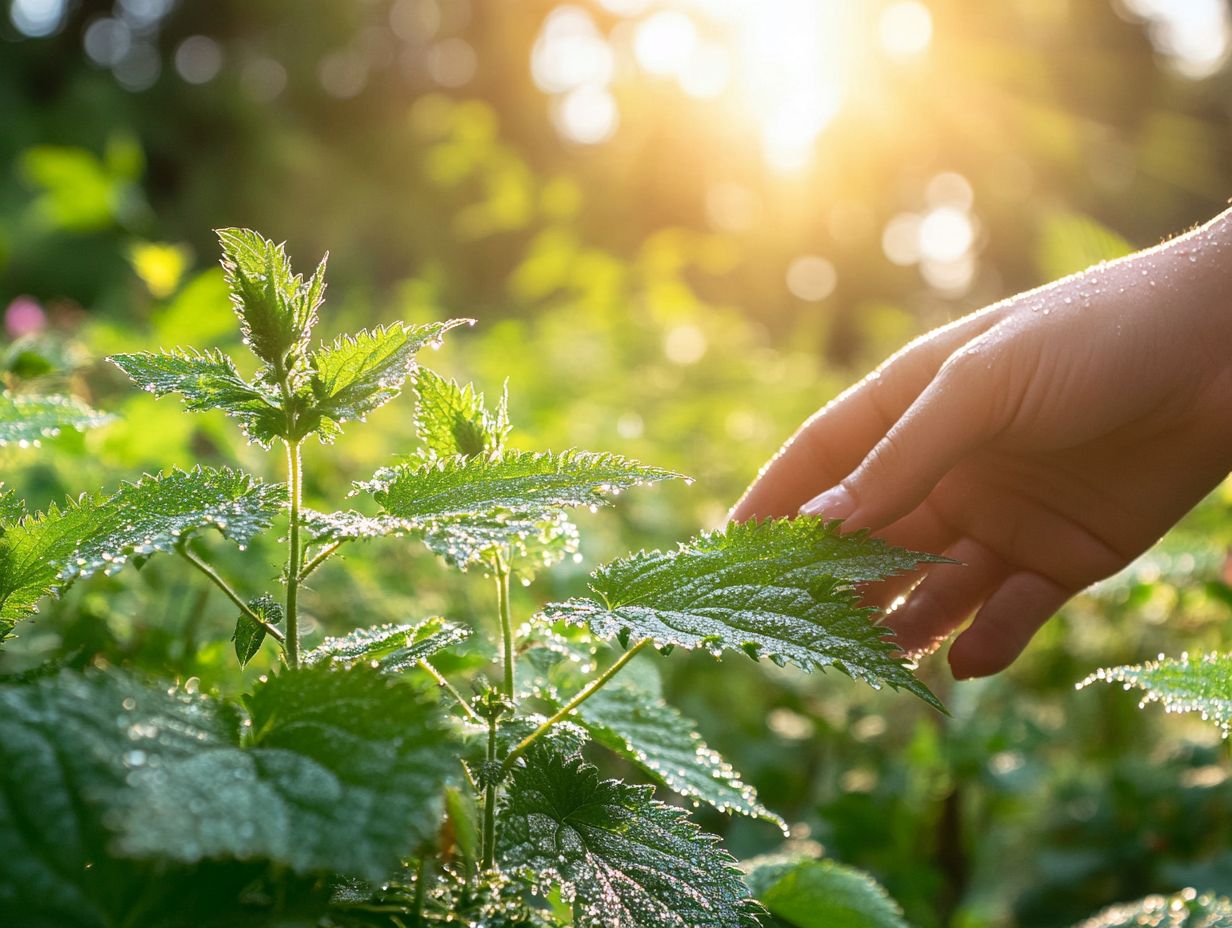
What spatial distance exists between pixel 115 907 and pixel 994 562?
1.14 m

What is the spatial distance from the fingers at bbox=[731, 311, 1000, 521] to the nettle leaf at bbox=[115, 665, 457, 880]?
0.62 meters

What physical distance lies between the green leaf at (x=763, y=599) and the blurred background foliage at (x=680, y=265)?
0.60 metres

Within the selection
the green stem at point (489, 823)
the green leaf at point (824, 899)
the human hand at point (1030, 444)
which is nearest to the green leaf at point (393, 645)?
the green stem at point (489, 823)

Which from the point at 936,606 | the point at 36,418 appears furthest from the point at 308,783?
the point at 936,606

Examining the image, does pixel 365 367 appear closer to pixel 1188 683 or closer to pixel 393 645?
pixel 393 645

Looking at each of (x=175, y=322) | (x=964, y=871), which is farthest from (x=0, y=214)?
(x=964, y=871)

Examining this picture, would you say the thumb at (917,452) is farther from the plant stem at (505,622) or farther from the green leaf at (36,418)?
the green leaf at (36,418)

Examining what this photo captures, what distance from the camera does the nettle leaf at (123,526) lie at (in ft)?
2.31

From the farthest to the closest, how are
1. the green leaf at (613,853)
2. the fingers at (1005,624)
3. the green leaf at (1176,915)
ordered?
the fingers at (1005,624) < the green leaf at (1176,915) < the green leaf at (613,853)

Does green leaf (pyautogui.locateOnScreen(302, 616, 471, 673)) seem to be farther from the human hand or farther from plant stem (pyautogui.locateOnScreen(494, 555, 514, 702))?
the human hand

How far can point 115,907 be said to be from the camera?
0.56m

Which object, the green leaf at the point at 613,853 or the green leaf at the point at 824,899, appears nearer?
the green leaf at the point at 613,853

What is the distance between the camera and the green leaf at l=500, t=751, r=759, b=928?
0.69 m

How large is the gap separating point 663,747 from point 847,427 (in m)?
0.46
